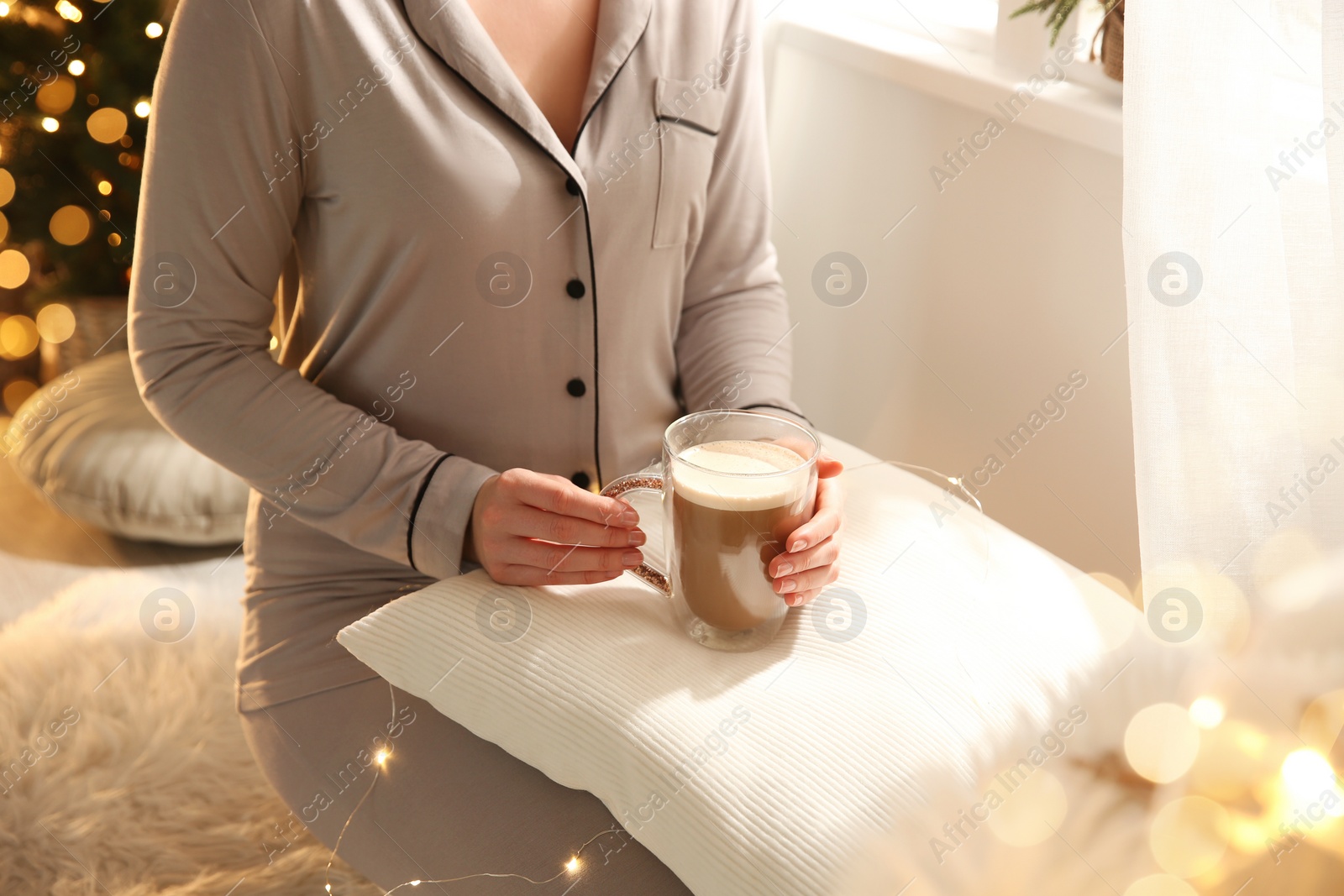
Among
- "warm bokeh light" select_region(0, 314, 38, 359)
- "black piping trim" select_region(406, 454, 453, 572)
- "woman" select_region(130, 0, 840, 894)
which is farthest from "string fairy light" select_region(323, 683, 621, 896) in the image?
"warm bokeh light" select_region(0, 314, 38, 359)

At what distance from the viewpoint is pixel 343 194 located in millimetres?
812

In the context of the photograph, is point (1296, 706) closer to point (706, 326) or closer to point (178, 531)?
point (706, 326)

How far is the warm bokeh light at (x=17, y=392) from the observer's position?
2.13 metres

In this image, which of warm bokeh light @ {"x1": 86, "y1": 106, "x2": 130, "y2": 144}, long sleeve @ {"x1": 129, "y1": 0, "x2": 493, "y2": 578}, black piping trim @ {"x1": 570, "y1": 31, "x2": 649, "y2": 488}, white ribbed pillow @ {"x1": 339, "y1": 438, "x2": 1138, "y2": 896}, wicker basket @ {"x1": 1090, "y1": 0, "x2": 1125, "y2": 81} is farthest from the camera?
warm bokeh light @ {"x1": 86, "y1": 106, "x2": 130, "y2": 144}

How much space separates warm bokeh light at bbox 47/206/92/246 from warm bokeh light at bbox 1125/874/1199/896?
188 cm

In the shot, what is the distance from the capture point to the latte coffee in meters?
0.67

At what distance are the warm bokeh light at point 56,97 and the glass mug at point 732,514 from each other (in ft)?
4.88

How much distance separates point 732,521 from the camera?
2.22 feet

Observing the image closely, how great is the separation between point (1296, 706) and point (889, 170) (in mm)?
818

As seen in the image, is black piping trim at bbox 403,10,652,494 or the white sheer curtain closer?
the white sheer curtain

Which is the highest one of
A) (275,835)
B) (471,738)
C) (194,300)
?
(194,300)

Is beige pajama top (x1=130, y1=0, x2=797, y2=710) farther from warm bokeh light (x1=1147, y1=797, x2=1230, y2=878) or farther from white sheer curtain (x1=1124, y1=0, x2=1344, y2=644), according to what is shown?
warm bokeh light (x1=1147, y1=797, x2=1230, y2=878)

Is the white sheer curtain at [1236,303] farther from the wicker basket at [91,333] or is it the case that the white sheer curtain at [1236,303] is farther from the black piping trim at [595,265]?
the wicker basket at [91,333]

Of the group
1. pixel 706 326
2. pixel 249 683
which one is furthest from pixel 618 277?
pixel 249 683
